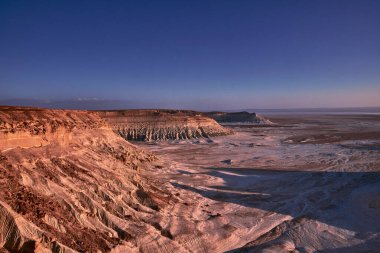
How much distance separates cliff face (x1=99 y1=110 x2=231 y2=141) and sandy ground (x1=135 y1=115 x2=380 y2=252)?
20417 mm

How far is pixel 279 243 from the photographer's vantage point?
1278 centimetres

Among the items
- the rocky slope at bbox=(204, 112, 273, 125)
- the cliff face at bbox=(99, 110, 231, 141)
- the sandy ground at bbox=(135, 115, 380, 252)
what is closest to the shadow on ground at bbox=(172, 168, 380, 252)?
the sandy ground at bbox=(135, 115, 380, 252)

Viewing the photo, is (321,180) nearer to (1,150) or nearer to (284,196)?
(284,196)

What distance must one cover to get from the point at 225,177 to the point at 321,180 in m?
6.30

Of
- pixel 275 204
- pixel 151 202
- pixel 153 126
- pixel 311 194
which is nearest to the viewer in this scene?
pixel 151 202

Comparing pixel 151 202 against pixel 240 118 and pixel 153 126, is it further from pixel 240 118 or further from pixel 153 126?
pixel 240 118

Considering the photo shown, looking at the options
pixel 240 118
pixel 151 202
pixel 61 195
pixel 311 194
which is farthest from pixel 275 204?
pixel 240 118

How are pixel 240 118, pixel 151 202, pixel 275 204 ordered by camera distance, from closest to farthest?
pixel 151 202 → pixel 275 204 → pixel 240 118

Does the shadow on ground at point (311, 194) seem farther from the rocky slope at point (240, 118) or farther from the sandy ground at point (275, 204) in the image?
the rocky slope at point (240, 118)

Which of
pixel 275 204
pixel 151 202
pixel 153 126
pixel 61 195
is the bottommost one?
pixel 275 204

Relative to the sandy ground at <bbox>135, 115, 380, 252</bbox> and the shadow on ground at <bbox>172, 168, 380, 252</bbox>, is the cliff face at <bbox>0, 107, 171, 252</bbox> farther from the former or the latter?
the shadow on ground at <bbox>172, 168, 380, 252</bbox>

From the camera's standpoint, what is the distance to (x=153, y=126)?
54.9m

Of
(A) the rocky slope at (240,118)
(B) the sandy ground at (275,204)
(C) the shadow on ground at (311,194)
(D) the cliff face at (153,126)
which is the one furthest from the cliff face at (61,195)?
(A) the rocky slope at (240,118)

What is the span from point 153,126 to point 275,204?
3875 centimetres
